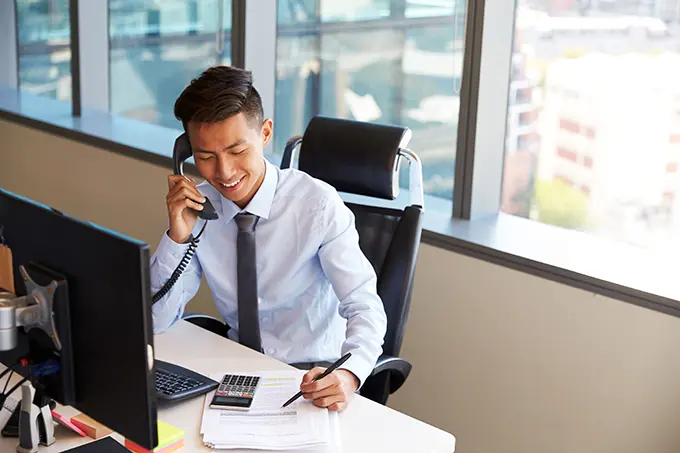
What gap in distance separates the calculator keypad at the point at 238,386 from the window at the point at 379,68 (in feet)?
4.57

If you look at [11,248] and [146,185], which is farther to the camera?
[146,185]

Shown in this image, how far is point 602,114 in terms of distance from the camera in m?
2.46

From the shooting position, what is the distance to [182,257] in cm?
192

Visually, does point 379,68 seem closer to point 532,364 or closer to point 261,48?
point 261,48

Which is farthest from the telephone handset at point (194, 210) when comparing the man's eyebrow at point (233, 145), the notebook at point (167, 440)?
the notebook at point (167, 440)

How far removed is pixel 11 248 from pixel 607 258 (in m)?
1.60

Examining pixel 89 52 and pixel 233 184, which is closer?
pixel 233 184

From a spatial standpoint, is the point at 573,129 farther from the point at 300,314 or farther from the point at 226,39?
the point at 226,39

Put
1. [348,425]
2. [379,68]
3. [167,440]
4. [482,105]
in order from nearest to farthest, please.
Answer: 1. [167,440]
2. [348,425]
3. [482,105]
4. [379,68]

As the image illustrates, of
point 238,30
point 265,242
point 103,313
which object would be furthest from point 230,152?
point 238,30

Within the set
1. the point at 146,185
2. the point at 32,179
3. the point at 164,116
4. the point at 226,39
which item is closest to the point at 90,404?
the point at 146,185

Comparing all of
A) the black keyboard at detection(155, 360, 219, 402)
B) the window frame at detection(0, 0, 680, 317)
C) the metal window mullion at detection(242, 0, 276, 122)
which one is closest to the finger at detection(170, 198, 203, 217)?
the black keyboard at detection(155, 360, 219, 402)

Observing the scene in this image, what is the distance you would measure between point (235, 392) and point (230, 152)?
51 centimetres

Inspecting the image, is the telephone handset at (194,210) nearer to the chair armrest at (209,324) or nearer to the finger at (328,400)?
the chair armrest at (209,324)
